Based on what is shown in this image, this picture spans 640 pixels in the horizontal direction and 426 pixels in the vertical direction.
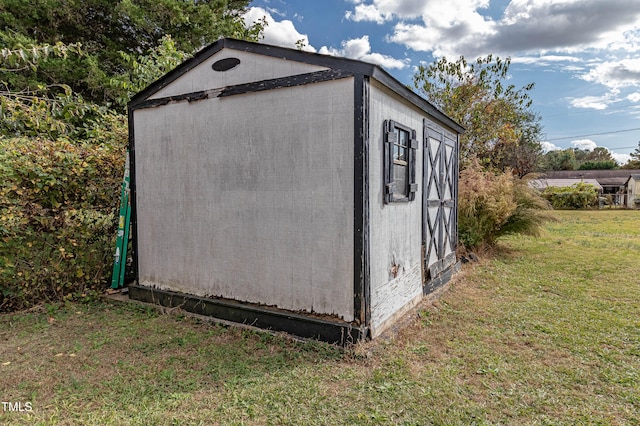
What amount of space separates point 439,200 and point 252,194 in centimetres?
305

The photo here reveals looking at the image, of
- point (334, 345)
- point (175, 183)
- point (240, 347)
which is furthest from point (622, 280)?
point (175, 183)

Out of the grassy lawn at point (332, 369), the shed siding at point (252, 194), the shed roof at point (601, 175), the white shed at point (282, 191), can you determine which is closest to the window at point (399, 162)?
the white shed at point (282, 191)

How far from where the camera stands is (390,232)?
3627 mm

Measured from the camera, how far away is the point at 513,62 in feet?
39.3

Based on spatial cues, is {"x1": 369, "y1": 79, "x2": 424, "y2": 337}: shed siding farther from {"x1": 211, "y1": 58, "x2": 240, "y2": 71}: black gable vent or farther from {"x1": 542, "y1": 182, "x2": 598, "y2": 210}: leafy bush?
{"x1": 542, "y1": 182, "x2": 598, "y2": 210}: leafy bush

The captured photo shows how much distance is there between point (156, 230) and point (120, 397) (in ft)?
7.66

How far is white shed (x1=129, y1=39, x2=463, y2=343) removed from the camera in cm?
313

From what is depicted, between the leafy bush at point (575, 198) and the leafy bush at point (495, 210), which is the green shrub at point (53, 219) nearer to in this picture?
the leafy bush at point (495, 210)

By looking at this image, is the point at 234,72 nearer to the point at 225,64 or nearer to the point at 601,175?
the point at 225,64

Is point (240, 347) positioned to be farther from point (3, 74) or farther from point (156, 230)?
point (3, 74)

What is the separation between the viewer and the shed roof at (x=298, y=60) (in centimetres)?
306

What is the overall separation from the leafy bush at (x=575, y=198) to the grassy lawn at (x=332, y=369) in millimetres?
21770

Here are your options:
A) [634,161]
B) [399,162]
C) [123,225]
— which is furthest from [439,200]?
[634,161]

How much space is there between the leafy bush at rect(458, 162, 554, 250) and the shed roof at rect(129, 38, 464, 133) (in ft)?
11.4
